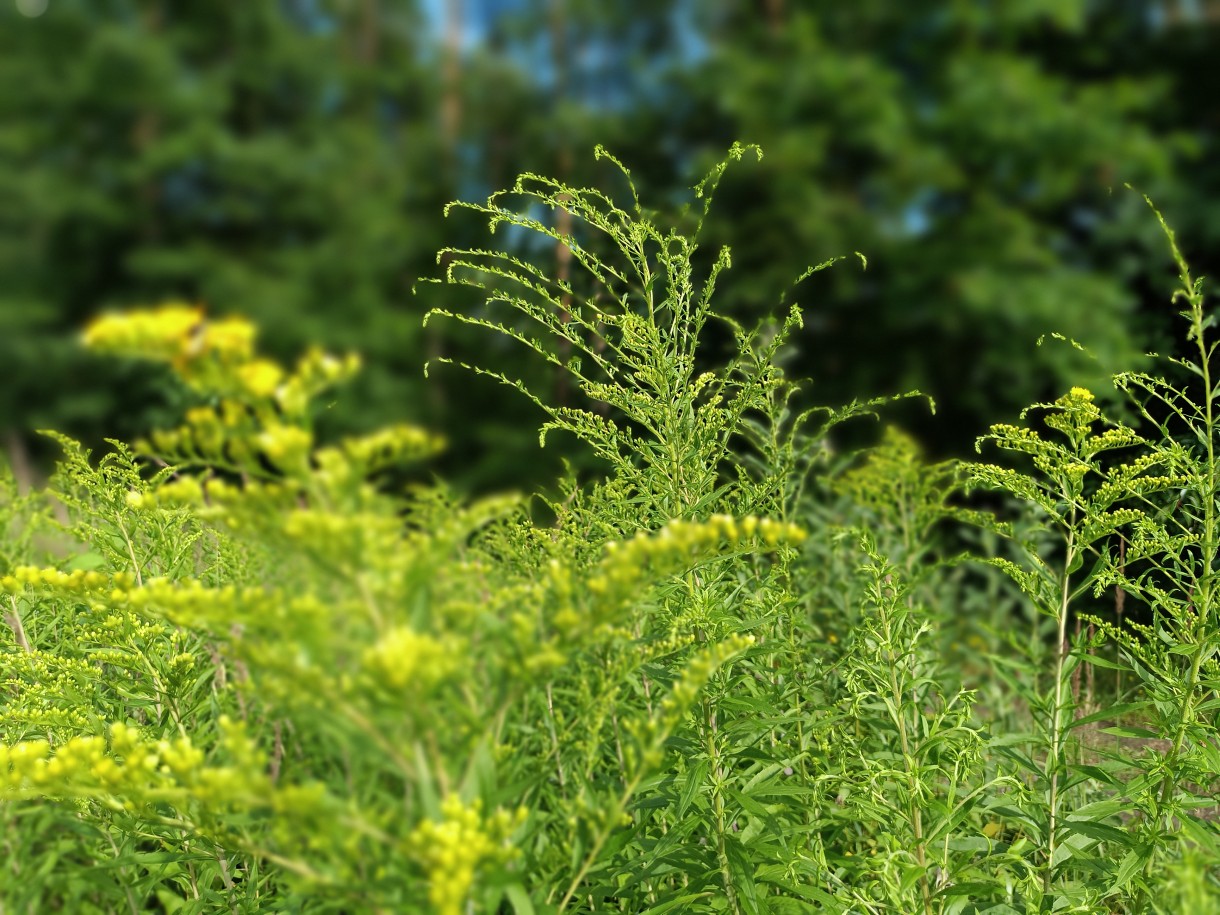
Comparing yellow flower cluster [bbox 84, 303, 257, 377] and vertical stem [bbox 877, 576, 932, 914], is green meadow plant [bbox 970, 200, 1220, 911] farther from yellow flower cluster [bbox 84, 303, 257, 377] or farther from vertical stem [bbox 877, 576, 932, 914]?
yellow flower cluster [bbox 84, 303, 257, 377]

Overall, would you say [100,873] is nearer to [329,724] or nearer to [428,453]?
[329,724]

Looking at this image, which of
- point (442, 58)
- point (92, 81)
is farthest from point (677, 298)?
point (92, 81)

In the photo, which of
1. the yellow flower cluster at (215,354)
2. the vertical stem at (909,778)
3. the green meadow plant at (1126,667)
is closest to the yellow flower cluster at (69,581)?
the yellow flower cluster at (215,354)

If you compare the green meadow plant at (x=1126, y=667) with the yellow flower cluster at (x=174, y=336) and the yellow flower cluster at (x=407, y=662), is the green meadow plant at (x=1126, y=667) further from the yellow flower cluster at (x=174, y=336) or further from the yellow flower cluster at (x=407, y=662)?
the yellow flower cluster at (x=174, y=336)

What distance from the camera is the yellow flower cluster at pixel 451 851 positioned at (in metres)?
1.29

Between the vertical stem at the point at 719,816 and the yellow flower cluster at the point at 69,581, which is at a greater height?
the yellow flower cluster at the point at 69,581

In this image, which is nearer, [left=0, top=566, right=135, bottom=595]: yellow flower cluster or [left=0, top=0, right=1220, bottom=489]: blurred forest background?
[left=0, top=566, right=135, bottom=595]: yellow flower cluster

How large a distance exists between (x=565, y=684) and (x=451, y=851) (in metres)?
1.63

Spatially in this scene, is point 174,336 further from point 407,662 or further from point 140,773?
point 140,773

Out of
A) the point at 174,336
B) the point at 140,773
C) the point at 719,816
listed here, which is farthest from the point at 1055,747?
the point at 174,336

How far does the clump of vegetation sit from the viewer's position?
1.39 m

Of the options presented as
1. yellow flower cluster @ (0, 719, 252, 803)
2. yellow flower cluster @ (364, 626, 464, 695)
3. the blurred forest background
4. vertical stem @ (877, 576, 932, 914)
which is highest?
the blurred forest background

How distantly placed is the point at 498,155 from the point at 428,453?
16762 mm

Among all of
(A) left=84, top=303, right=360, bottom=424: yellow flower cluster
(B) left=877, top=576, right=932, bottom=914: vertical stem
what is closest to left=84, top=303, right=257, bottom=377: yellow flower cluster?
(A) left=84, top=303, right=360, bottom=424: yellow flower cluster
